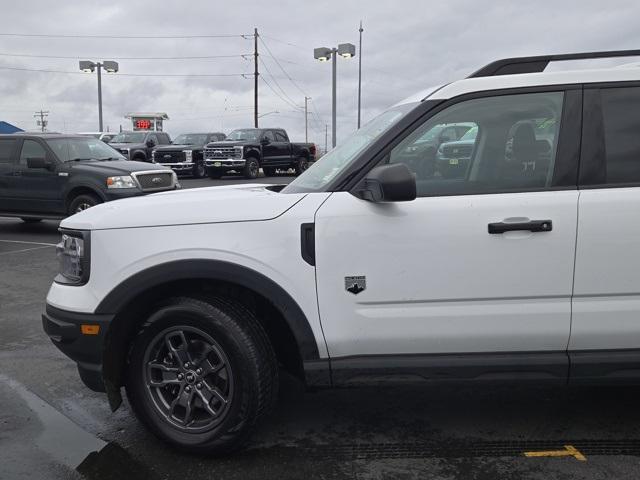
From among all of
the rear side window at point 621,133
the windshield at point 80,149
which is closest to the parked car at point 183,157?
the windshield at point 80,149

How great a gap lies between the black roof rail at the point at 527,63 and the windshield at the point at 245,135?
71.5ft

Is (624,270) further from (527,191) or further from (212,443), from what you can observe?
(212,443)

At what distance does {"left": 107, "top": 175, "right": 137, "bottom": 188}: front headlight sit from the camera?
10141 millimetres

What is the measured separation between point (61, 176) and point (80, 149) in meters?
0.84

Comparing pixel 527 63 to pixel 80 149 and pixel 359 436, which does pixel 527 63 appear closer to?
pixel 359 436

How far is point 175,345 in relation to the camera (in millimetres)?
3139

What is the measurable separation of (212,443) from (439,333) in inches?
49.6

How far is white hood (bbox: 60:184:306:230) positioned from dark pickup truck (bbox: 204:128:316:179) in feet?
66.7

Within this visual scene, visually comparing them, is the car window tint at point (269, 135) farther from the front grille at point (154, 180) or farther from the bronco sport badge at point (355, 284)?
the bronco sport badge at point (355, 284)

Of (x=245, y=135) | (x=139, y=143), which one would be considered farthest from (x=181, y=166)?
(x=245, y=135)

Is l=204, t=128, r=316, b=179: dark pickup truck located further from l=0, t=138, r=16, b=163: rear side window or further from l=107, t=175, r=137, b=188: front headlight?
l=107, t=175, r=137, b=188: front headlight

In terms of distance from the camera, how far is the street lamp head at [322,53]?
25328 mm

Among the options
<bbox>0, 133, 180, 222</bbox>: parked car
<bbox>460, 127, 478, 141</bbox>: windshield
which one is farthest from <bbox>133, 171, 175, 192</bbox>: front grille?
<bbox>460, 127, 478, 141</bbox>: windshield

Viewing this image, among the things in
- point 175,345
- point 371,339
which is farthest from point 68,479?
point 371,339
